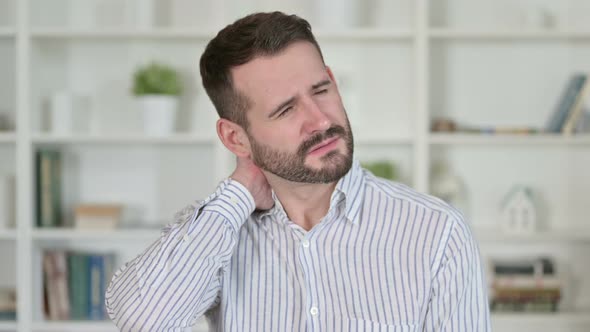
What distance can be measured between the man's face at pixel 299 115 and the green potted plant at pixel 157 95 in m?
1.56

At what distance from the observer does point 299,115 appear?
1.51 m

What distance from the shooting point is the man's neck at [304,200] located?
5.18ft

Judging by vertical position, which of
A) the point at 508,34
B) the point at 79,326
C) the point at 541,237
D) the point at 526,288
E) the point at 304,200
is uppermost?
the point at 508,34

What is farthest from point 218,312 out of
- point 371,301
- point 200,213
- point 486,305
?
point 486,305

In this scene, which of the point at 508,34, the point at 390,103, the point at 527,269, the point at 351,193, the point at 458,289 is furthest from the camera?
the point at 390,103

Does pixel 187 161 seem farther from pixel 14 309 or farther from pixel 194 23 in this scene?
pixel 14 309

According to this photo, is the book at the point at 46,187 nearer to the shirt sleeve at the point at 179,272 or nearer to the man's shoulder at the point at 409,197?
the shirt sleeve at the point at 179,272

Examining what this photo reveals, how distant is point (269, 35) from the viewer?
→ 4.98 ft

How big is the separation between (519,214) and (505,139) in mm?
314

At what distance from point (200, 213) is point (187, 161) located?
1.73m

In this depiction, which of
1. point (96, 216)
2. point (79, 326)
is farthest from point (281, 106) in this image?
point (79, 326)

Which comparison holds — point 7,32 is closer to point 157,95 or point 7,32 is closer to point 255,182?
point 157,95

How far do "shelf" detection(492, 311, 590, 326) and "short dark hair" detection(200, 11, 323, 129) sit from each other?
70.3 inches

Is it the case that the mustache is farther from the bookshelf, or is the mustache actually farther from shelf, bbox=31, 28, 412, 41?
the bookshelf
